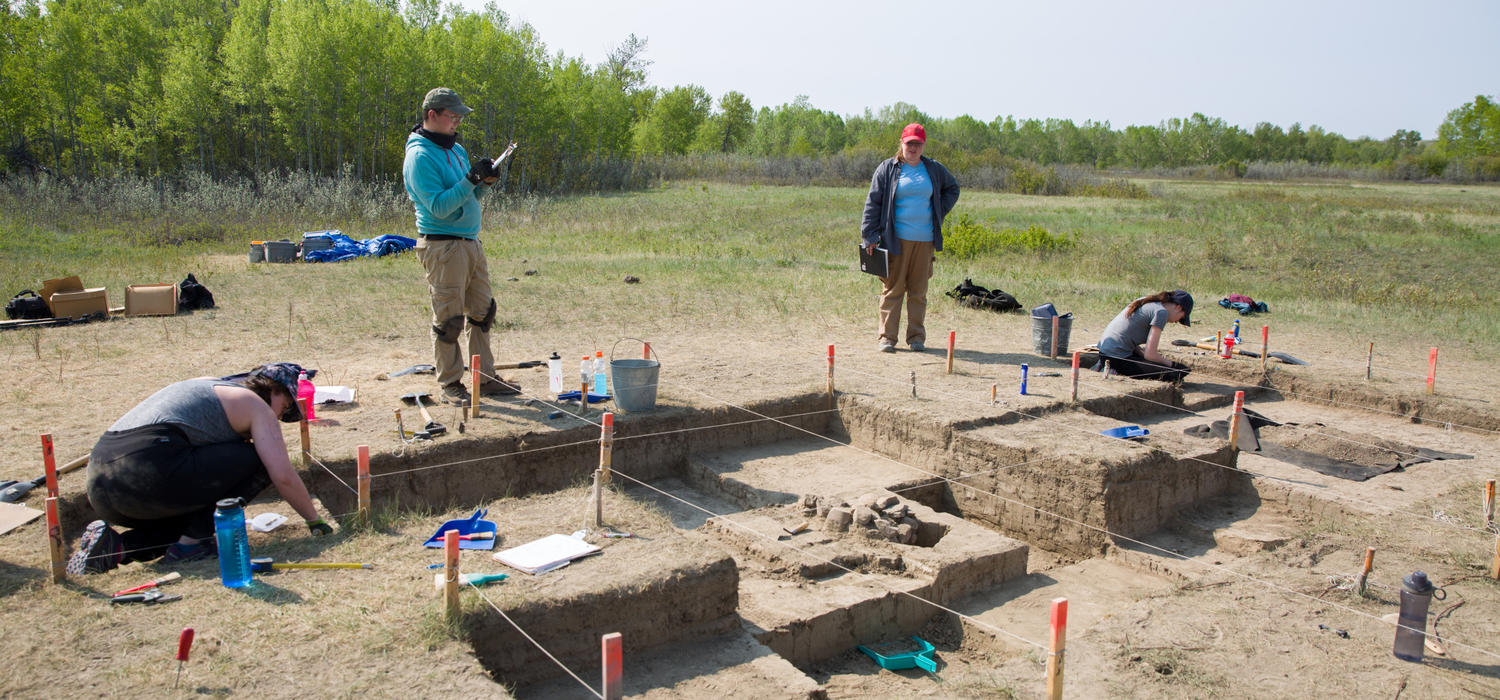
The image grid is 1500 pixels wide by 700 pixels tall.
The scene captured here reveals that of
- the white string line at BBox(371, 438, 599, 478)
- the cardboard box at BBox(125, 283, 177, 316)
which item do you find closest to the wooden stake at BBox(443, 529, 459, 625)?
the white string line at BBox(371, 438, 599, 478)

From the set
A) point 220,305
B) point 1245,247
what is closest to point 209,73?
point 220,305

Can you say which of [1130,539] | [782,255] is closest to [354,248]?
[782,255]

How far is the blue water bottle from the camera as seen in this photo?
3809mm

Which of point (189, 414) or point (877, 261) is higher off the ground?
point (877, 261)

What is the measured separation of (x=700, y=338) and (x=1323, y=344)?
7.33m

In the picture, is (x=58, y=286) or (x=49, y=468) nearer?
(x=49, y=468)

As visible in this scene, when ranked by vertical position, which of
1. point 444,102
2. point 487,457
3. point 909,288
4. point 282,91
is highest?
point 282,91

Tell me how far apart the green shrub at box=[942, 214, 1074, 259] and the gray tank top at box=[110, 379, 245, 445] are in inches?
623

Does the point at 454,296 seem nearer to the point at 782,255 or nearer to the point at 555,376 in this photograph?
the point at 555,376

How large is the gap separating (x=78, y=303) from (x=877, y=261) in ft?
28.3

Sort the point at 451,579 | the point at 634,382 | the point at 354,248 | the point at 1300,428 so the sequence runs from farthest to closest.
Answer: the point at 354,248, the point at 1300,428, the point at 634,382, the point at 451,579

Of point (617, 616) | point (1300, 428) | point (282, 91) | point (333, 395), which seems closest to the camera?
point (617, 616)

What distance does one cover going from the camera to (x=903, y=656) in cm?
466

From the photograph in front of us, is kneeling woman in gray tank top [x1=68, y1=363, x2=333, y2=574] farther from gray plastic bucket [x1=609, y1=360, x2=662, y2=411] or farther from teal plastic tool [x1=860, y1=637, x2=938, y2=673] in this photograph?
teal plastic tool [x1=860, y1=637, x2=938, y2=673]
